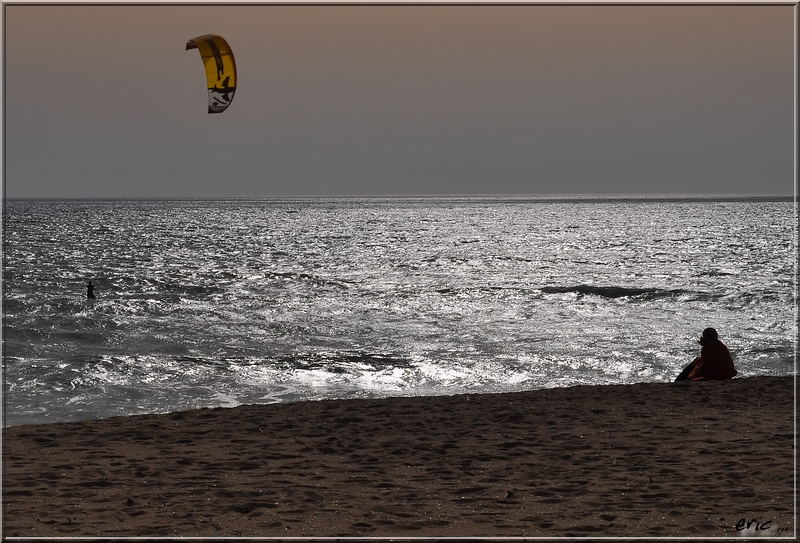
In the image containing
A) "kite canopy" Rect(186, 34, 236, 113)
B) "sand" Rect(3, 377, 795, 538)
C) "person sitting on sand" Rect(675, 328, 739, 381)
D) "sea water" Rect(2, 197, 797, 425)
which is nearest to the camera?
"sand" Rect(3, 377, 795, 538)

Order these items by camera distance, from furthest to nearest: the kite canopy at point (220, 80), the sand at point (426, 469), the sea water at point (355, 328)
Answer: the sea water at point (355, 328) → the kite canopy at point (220, 80) → the sand at point (426, 469)

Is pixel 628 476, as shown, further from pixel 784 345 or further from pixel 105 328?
pixel 105 328

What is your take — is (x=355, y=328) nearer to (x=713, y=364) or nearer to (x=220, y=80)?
A: (x=220, y=80)

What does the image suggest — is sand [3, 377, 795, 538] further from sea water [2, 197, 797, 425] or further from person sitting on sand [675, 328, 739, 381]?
sea water [2, 197, 797, 425]

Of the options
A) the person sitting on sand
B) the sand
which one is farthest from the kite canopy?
the person sitting on sand

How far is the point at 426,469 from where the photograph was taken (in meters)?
7.72

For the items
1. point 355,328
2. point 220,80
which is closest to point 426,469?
point 220,80

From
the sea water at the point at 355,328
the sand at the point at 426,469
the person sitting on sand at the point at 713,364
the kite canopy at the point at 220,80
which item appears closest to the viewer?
the sand at the point at 426,469

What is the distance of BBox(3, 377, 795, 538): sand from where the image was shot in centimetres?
583

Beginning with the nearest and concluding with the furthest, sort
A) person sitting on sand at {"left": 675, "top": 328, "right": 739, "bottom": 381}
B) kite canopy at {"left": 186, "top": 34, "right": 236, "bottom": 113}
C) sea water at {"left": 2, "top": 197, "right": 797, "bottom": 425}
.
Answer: person sitting on sand at {"left": 675, "top": 328, "right": 739, "bottom": 381}
kite canopy at {"left": 186, "top": 34, "right": 236, "bottom": 113}
sea water at {"left": 2, "top": 197, "right": 797, "bottom": 425}

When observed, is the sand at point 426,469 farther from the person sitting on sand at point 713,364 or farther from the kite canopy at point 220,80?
the kite canopy at point 220,80

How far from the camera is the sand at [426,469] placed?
5.83 m

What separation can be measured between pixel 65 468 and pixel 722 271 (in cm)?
4040

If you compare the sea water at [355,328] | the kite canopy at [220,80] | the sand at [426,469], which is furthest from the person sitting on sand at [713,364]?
the kite canopy at [220,80]
